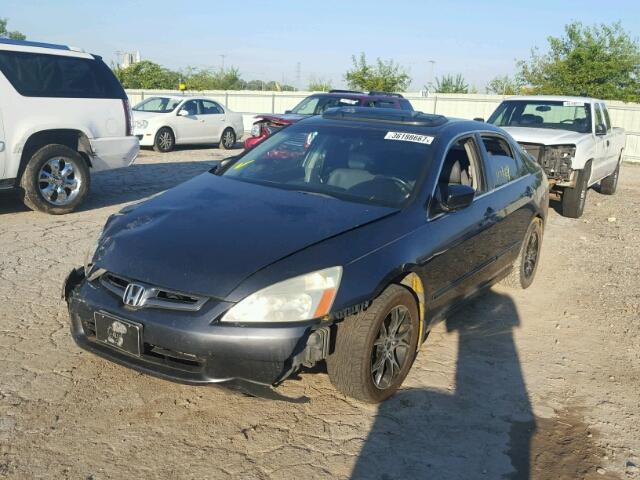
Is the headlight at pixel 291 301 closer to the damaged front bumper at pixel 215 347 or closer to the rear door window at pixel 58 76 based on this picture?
the damaged front bumper at pixel 215 347

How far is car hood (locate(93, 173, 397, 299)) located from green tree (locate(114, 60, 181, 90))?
4369cm

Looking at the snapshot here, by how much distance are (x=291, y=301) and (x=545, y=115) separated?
905 centimetres

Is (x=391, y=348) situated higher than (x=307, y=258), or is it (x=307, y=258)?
(x=307, y=258)

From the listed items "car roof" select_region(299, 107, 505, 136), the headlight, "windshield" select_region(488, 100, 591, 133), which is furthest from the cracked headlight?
the headlight

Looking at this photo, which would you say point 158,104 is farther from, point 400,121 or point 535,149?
point 400,121

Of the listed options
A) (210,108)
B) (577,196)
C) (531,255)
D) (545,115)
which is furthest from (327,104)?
(531,255)

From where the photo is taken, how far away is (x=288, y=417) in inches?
136

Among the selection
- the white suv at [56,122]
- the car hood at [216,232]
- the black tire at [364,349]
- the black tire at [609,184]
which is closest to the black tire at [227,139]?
the white suv at [56,122]

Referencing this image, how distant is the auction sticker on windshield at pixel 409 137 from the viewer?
444 cm

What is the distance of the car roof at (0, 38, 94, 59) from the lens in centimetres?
754

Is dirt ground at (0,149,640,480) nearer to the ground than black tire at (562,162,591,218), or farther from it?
nearer to the ground

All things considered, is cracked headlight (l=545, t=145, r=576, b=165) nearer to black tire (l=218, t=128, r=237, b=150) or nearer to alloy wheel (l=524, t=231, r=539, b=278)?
alloy wheel (l=524, t=231, r=539, b=278)

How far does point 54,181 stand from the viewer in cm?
792

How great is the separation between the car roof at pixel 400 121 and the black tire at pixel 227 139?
13456 mm
